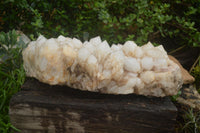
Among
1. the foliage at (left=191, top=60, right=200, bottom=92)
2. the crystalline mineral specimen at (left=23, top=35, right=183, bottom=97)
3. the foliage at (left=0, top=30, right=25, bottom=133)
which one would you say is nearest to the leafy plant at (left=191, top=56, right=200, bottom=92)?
the foliage at (left=191, top=60, right=200, bottom=92)

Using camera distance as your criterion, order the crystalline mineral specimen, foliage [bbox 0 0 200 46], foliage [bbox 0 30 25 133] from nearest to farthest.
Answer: the crystalline mineral specimen
foliage [bbox 0 30 25 133]
foliage [bbox 0 0 200 46]

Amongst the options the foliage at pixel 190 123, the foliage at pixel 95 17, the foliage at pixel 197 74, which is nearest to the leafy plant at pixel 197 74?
the foliage at pixel 197 74

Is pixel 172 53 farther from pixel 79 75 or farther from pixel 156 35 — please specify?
pixel 79 75

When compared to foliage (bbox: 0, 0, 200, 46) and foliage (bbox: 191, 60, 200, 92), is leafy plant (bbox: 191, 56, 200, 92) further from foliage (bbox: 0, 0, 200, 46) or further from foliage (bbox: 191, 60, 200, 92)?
foliage (bbox: 0, 0, 200, 46)

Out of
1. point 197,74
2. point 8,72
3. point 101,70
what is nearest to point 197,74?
point 197,74

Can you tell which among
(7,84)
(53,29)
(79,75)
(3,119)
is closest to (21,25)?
(53,29)
